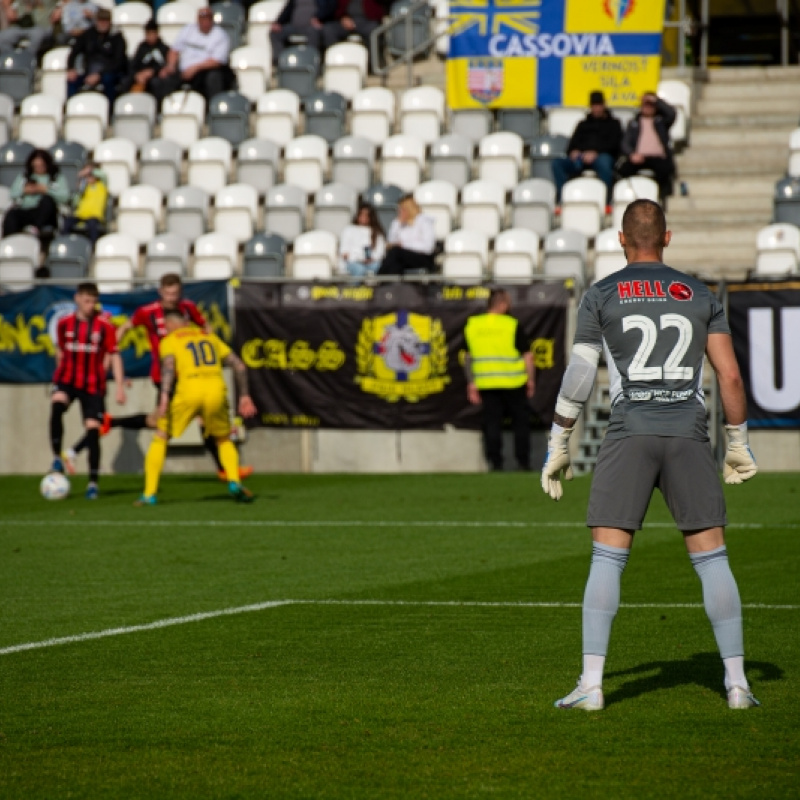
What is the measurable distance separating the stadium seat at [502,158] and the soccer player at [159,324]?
19.9 feet

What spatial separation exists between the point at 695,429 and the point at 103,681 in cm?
276

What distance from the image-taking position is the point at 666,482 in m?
6.41

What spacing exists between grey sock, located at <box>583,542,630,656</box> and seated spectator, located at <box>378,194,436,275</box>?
15506 mm

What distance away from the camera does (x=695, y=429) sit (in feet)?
21.0

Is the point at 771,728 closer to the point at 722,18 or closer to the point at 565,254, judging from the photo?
the point at 565,254

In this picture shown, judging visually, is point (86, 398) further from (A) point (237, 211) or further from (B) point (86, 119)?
(B) point (86, 119)

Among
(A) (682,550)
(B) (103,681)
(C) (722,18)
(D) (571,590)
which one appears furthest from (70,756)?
(C) (722,18)

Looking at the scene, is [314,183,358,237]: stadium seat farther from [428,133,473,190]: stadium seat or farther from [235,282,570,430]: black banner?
[235,282,570,430]: black banner

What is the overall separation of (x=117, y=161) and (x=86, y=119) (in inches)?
65.4

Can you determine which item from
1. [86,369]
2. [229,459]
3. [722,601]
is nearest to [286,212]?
Result: [86,369]

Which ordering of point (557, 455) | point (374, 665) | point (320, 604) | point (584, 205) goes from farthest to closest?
point (584, 205)
point (320, 604)
point (374, 665)
point (557, 455)

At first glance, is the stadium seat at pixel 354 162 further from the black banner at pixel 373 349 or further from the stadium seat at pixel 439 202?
the black banner at pixel 373 349

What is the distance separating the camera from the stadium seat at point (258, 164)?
25250mm

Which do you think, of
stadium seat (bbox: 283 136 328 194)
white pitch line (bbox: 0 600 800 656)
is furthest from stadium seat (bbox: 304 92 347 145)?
white pitch line (bbox: 0 600 800 656)
